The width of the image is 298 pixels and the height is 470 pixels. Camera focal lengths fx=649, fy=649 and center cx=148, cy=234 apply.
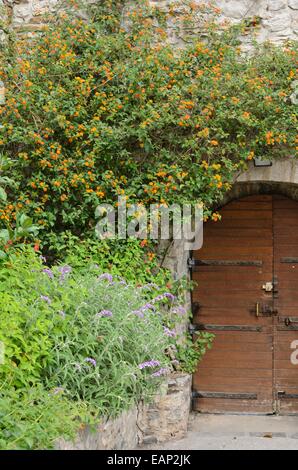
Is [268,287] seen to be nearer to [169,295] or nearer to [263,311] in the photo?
[263,311]

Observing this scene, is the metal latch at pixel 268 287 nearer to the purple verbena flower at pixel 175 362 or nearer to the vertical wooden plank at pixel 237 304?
the vertical wooden plank at pixel 237 304

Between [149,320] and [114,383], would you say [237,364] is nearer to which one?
[149,320]

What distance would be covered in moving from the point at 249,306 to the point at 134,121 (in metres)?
2.19

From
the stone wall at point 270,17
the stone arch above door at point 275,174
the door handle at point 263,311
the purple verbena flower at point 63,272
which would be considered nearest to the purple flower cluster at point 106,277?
the purple verbena flower at point 63,272

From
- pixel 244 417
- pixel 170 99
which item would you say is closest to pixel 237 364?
pixel 244 417

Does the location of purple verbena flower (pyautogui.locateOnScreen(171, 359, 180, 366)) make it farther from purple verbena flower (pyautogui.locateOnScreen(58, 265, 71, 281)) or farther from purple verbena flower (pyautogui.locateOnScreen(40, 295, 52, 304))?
purple verbena flower (pyautogui.locateOnScreen(40, 295, 52, 304))

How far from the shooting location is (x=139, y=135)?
5875 millimetres

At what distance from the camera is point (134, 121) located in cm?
608

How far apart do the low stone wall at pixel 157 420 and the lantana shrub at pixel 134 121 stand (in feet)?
5.32

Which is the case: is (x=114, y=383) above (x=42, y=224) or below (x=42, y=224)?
below

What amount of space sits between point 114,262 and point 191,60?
2.11 meters

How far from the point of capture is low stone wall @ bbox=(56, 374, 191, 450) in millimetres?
4129

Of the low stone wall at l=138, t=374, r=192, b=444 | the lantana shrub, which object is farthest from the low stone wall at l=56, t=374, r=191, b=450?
the lantana shrub
